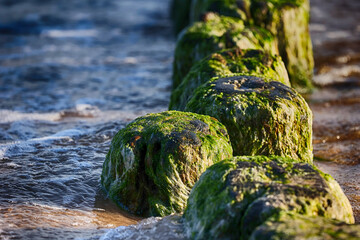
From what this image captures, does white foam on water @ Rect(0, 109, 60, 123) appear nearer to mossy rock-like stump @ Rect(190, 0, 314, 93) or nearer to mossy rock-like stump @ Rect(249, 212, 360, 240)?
mossy rock-like stump @ Rect(190, 0, 314, 93)

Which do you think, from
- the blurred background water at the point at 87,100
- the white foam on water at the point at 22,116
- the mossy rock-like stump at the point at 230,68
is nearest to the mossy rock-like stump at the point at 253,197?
the blurred background water at the point at 87,100

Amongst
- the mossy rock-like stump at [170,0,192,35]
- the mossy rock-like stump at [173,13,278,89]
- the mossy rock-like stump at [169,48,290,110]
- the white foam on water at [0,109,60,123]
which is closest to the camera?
the mossy rock-like stump at [169,48,290,110]

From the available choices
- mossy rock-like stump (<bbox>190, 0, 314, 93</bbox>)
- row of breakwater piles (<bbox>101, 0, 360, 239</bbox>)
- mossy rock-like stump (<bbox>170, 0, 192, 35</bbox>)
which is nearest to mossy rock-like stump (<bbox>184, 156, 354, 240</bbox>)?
row of breakwater piles (<bbox>101, 0, 360, 239</bbox>)

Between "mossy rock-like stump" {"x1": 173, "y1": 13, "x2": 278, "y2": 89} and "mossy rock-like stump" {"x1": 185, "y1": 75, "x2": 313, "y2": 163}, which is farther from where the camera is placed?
"mossy rock-like stump" {"x1": 173, "y1": 13, "x2": 278, "y2": 89}

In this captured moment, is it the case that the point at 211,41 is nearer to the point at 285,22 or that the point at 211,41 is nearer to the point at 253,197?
the point at 285,22

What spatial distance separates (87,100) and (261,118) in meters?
4.48

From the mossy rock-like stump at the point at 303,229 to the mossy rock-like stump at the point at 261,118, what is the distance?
1594 mm

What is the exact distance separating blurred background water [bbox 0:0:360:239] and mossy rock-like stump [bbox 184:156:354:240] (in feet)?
1.95

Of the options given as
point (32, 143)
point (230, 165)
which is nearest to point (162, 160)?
point (230, 165)

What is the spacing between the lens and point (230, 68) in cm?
532

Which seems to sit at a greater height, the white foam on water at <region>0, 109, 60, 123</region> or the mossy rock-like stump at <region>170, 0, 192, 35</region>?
the mossy rock-like stump at <region>170, 0, 192, 35</region>

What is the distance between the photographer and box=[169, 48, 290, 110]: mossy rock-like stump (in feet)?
17.3

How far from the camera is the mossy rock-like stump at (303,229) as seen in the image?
8.05 ft

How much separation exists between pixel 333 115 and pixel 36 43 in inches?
347
